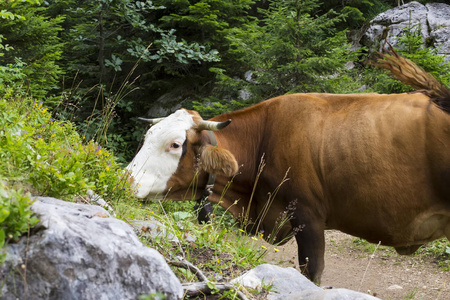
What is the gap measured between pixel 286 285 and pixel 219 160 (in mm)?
1915

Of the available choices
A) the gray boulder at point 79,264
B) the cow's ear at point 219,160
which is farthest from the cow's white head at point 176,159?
the gray boulder at point 79,264

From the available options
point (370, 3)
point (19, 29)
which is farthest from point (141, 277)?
point (370, 3)

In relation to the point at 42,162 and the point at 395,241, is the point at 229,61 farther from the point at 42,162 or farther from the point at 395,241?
the point at 42,162

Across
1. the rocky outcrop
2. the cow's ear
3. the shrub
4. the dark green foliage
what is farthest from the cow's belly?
the rocky outcrop

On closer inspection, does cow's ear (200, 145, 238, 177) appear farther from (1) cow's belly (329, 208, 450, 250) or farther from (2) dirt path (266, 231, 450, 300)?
(2) dirt path (266, 231, 450, 300)

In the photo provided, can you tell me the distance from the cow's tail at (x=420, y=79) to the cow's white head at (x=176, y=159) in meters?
1.71

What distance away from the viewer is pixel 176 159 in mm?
4734

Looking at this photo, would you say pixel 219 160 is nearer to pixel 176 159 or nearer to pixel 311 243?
pixel 176 159

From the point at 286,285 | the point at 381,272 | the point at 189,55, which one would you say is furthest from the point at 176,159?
the point at 189,55

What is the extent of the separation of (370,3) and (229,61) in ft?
16.7

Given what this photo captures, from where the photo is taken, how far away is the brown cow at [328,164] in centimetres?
409

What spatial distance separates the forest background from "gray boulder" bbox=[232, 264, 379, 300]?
417 centimetres

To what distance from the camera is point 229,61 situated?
1032 centimetres

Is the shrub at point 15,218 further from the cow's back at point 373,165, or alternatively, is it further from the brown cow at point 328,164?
the cow's back at point 373,165
